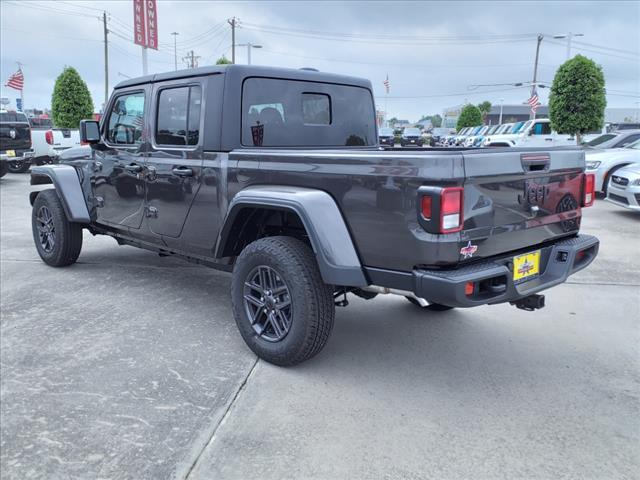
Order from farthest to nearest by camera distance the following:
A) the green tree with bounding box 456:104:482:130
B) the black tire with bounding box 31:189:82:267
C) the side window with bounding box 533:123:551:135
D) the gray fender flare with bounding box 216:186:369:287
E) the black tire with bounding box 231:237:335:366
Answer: the green tree with bounding box 456:104:482:130 → the side window with bounding box 533:123:551:135 → the black tire with bounding box 31:189:82:267 → the black tire with bounding box 231:237:335:366 → the gray fender flare with bounding box 216:186:369:287

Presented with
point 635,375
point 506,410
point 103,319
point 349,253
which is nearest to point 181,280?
point 103,319

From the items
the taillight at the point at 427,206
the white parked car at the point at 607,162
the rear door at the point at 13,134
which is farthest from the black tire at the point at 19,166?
the taillight at the point at 427,206

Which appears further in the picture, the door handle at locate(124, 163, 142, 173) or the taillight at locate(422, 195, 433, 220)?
the door handle at locate(124, 163, 142, 173)

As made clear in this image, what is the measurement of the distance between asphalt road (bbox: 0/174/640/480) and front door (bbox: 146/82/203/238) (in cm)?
83

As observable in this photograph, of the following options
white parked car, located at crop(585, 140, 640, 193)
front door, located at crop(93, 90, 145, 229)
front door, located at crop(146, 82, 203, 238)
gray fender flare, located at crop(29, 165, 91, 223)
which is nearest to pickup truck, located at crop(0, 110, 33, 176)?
gray fender flare, located at crop(29, 165, 91, 223)

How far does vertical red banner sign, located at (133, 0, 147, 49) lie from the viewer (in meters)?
19.2

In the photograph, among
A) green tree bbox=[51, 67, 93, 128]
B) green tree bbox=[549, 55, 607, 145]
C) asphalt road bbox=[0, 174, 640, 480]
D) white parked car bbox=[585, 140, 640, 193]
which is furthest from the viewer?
green tree bbox=[51, 67, 93, 128]

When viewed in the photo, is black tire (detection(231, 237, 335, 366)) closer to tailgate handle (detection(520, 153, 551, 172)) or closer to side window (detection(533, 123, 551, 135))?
tailgate handle (detection(520, 153, 551, 172))

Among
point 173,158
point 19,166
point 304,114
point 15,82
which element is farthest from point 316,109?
point 15,82

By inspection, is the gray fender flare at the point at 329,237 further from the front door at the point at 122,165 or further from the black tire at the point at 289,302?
the front door at the point at 122,165

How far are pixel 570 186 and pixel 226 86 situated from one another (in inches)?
91.7

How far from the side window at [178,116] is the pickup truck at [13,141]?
1173 cm

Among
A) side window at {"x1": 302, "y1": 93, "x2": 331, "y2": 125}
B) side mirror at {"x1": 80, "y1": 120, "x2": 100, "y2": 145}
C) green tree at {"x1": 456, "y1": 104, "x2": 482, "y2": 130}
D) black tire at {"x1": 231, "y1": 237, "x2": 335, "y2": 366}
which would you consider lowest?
black tire at {"x1": 231, "y1": 237, "x2": 335, "y2": 366}

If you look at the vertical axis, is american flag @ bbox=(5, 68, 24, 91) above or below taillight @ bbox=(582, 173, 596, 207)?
above
